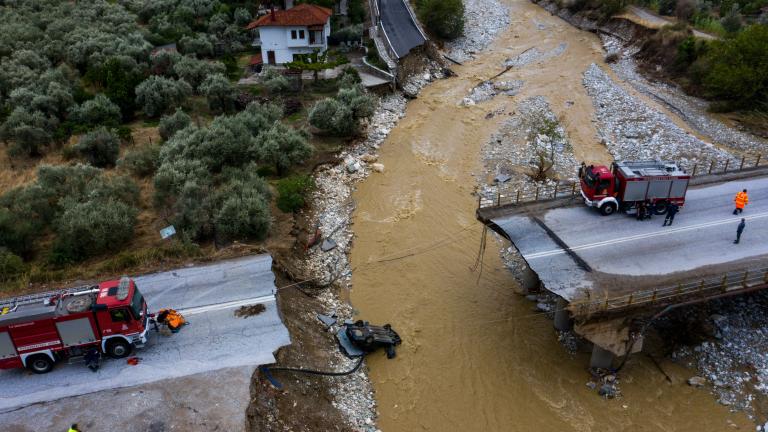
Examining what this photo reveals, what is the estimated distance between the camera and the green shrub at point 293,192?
27750 millimetres

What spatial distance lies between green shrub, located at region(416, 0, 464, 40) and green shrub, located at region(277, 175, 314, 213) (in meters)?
33.2

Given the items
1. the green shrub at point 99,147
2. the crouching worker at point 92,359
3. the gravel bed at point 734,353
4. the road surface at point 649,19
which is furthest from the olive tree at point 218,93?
the road surface at point 649,19

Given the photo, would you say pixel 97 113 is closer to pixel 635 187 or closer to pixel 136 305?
pixel 136 305

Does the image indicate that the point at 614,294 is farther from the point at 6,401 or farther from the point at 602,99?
the point at 602,99

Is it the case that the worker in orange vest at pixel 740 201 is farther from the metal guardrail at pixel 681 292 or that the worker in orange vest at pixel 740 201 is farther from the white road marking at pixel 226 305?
the white road marking at pixel 226 305

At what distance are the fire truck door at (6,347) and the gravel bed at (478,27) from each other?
4685 cm

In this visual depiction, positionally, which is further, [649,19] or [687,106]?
[649,19]

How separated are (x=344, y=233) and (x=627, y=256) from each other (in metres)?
13.6

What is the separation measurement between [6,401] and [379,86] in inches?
1354

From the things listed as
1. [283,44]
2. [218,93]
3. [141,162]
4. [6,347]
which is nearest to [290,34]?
[283,44]

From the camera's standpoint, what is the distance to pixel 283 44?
160ft

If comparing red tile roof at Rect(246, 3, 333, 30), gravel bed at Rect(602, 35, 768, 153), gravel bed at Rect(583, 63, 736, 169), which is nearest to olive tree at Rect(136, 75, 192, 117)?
red tile roof at Rect(246, 3, 333, 30)

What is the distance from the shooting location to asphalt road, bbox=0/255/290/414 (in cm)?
1611

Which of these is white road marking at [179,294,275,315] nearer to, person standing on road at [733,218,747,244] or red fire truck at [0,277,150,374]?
red fire truck at [0,277,150,374]
